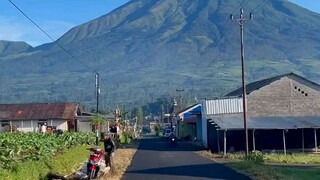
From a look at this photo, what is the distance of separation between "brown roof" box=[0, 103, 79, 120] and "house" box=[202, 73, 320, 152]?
54.8 feet

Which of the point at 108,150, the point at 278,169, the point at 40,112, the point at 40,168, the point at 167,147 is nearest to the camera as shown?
the point at 40,168

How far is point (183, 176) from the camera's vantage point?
2208 cm

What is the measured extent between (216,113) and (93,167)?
26746 mm

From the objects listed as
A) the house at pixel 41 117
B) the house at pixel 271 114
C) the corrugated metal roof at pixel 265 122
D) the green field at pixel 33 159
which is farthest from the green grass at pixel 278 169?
the house at pixel 41 117

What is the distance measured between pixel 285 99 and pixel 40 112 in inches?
999

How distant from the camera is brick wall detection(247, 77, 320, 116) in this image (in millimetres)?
46062

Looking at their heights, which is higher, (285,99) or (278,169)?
(285,99)

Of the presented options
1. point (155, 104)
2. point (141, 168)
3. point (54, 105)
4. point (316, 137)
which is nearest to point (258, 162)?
point (141, 168)

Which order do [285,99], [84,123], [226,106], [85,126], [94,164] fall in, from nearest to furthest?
1. [94,164]
2. [285,99]
3. [226,106]
4. [84,123]
5. [85,126]

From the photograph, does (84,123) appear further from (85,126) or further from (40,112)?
(40,112)

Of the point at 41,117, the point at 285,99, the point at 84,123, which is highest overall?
the point at 285,99

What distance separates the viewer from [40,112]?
61.6 meters

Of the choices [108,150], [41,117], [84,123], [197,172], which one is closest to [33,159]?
[108,150]

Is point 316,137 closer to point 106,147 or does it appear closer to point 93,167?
point 106,147
